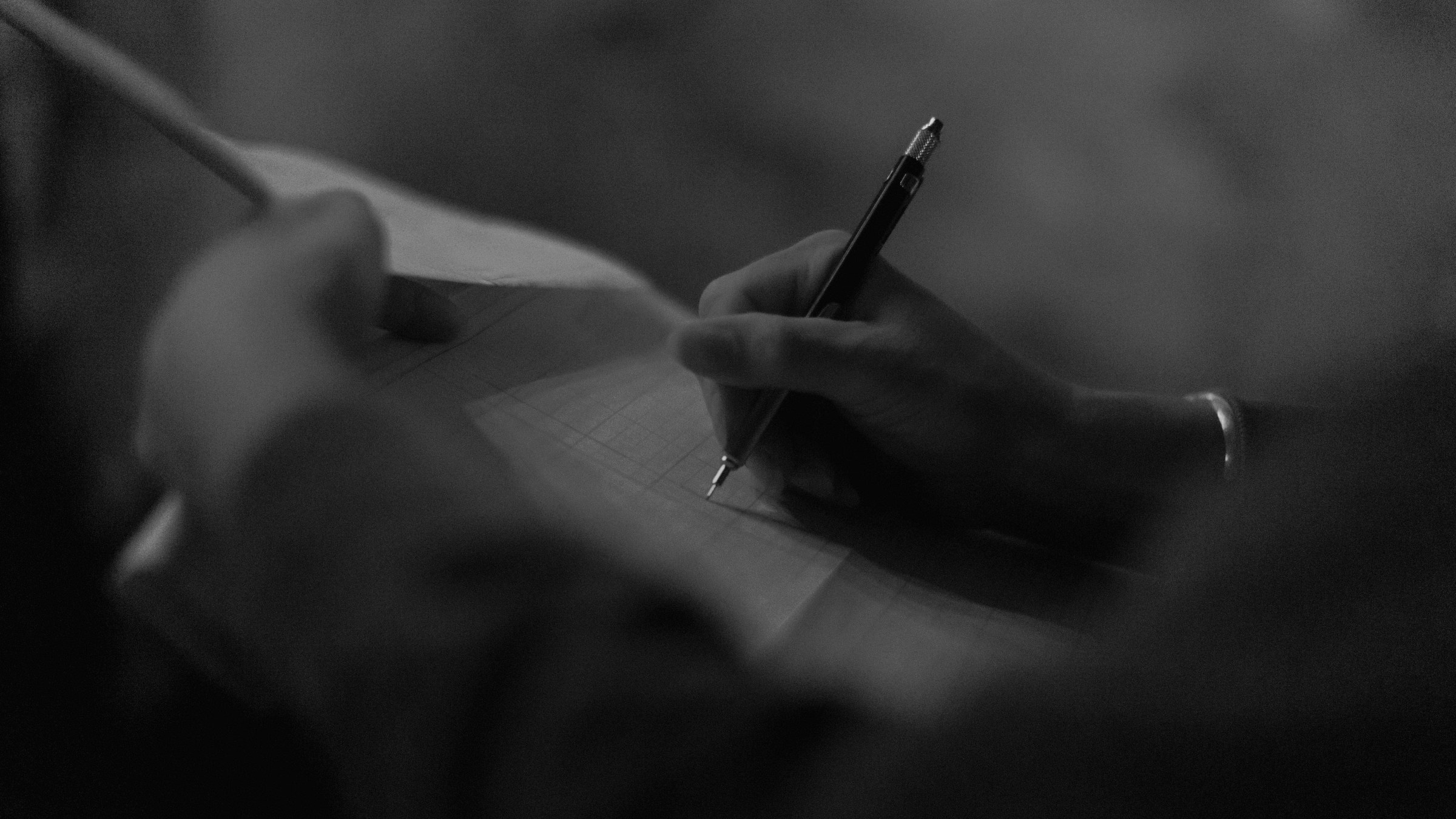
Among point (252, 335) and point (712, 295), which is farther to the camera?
point (712, 295)

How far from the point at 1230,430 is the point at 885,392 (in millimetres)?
100

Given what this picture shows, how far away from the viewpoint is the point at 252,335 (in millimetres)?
214

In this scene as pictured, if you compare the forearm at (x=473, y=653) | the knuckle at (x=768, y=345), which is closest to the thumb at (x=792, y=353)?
the knuckle at (x=768, y=345)

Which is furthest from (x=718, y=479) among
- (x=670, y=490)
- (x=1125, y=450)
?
(x=1125, y=450)

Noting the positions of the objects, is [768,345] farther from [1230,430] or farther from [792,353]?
[1230,430]

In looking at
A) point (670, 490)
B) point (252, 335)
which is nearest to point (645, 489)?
point (670, 490)

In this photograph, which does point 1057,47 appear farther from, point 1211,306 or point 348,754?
point 348,754

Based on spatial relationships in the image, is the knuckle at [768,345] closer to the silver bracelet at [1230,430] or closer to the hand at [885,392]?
the hand at [885,392]

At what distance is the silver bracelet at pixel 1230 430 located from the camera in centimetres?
30

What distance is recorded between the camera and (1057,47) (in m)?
0.31

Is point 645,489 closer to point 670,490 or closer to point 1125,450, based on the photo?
point 670,490

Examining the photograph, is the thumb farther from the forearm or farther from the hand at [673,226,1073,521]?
the forearm

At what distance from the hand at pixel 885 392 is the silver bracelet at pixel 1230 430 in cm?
4

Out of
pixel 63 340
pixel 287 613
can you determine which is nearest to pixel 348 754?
pixel 287 613
